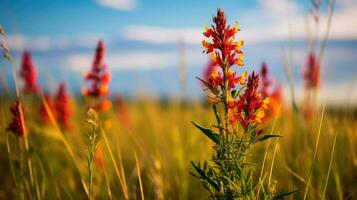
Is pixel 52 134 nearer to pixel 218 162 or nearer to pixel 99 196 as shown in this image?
pixel 99 196

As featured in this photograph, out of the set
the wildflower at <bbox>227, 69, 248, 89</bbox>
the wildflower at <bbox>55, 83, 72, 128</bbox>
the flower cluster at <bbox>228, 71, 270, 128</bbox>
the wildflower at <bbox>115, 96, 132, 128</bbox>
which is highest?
the wildflower at <bbox>227, 69, 248, 89</bbox>

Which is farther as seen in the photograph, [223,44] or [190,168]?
[190,168]

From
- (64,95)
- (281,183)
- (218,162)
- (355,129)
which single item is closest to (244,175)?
(218,162)

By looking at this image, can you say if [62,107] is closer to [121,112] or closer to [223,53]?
[121,112]

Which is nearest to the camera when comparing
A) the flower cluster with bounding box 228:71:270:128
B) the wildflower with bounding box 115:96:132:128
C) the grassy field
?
the flower cluster with bounding box 228:71:270:128

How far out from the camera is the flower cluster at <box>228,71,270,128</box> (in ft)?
4.46

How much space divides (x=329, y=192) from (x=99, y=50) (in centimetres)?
206

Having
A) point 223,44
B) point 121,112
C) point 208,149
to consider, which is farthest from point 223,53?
point 121,112

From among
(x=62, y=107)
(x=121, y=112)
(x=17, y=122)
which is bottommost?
(x=121, y=112)

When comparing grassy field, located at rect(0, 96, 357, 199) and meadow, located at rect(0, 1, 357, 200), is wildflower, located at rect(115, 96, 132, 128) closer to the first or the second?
meadow, located at rect(0, 1, 357, 200)

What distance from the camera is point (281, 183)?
114 inches

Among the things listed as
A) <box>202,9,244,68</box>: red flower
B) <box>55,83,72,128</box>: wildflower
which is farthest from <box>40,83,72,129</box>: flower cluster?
<box>202,9,244,68</box>: red flower

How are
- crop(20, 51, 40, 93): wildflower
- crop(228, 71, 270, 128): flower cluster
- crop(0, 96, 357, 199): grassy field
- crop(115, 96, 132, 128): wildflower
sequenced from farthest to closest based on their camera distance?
crop(115, 96, 132, 128): wildflower → crop(20, 51, 40, 93): wildflower → crop(0, 96, 357, 199): grassy field → crop(228, 71, 270, 128): flower cluster

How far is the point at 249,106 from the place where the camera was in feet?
4.50
